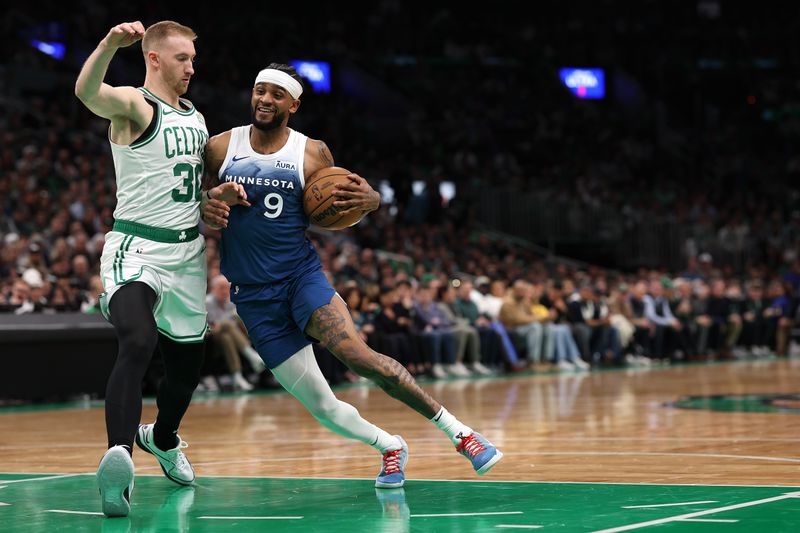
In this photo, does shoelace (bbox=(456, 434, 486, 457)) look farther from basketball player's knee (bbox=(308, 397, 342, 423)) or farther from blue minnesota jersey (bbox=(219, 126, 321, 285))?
blue minnesota jersey (bbox=(219, 126, 321, 285))

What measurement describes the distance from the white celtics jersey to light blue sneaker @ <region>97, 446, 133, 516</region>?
Answer: 128cm

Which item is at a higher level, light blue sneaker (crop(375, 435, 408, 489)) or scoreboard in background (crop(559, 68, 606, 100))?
scoreboard in background (crop(559, 68, 606, 100))

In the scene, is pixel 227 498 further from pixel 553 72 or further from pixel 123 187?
pixel 553 72

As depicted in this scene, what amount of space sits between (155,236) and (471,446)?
6.04ft

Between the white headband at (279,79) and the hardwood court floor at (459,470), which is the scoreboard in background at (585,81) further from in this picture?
the white headband at (279,79)

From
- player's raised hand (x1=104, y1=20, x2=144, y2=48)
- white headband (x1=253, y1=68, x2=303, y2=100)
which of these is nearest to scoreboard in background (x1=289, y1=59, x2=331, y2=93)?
white headband (x1=253, y1=68, x2=303, y2=100)

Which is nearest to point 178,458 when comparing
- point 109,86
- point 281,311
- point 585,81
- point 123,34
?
point 281,311

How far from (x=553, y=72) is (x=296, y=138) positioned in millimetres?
30973

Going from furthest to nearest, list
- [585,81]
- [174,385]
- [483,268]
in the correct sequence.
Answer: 1. [585,81]
2. [483,268]
3. [174,385]

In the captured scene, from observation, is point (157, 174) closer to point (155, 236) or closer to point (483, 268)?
point (155, 236)

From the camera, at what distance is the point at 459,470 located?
25.0 feet

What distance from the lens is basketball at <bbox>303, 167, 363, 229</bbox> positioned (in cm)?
670

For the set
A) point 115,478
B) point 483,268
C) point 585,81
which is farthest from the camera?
point 585,81

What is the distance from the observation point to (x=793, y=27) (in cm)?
4006
